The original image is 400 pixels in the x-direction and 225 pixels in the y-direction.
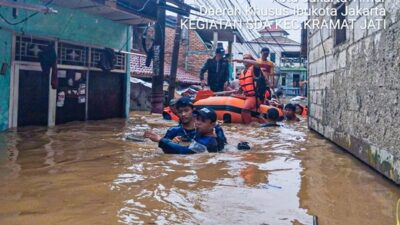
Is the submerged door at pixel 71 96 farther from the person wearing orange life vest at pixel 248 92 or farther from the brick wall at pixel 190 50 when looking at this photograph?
the brick wall at pixel 190 50

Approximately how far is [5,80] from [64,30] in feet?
6.54

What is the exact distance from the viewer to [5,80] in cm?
827

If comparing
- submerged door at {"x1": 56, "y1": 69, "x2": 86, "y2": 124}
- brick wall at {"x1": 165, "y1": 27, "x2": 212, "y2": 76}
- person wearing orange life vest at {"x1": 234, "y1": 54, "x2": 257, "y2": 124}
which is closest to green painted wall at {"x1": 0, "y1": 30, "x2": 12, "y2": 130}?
submerged door at {"x1": 56, "y1": 69, "x2": 86, "y2": 124}

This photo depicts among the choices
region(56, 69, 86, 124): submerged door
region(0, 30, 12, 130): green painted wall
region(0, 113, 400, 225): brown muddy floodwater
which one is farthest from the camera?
region(56, 69, 86, 124): submerged door

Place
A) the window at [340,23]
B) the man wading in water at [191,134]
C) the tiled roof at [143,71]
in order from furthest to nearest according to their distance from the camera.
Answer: the tiled roof at [143,71] → the window at [340,23] → the man wading in water at [191,134]

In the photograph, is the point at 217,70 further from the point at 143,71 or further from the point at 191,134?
the point at 143,71

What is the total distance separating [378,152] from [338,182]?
0.67 m

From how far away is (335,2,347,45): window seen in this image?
6479 mm

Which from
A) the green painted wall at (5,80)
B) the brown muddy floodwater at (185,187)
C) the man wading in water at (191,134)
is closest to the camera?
the brown muddy floodwater at (185,187)

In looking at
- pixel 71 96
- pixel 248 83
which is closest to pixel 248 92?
pixel 248 83

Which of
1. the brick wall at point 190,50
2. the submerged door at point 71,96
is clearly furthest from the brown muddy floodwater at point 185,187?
the brick wall at point 190,50

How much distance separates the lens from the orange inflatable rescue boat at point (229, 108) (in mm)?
10297

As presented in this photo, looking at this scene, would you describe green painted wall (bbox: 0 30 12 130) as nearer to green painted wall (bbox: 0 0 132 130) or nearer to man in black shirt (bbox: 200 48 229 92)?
green painted wall (bbox: 0 0 132 130)

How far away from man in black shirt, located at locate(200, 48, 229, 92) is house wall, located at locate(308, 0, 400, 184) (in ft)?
14.3
